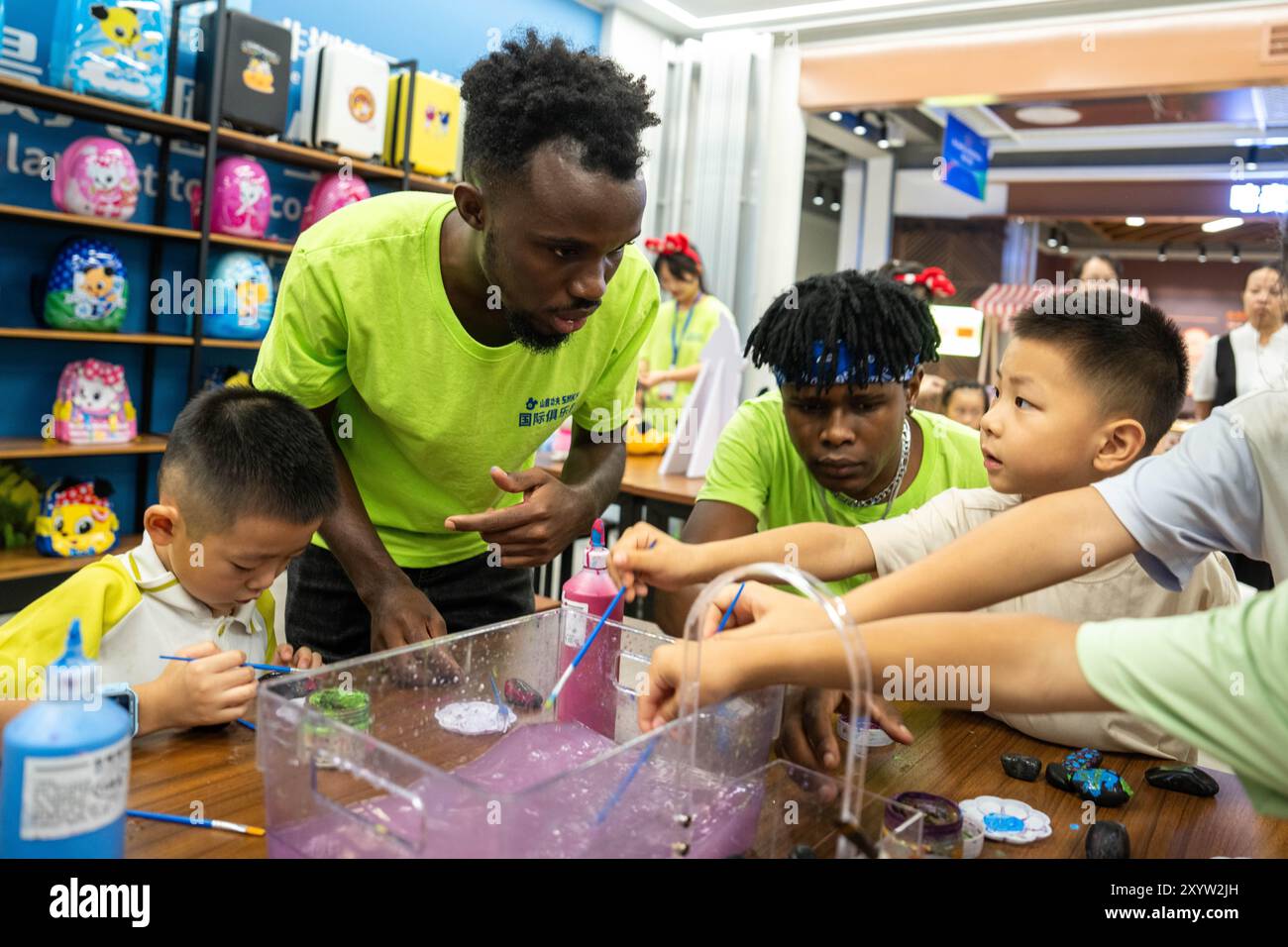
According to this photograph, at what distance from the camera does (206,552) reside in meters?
1.44

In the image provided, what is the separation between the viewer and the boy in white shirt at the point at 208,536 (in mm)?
1395

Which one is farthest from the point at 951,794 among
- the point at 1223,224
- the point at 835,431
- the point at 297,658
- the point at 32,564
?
the point at 1223,224

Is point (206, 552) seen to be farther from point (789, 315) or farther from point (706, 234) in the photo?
point (706, 234)

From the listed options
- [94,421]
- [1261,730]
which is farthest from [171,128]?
[1261,730]

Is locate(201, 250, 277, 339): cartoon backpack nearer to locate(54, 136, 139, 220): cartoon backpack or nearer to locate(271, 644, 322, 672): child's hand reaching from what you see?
locate(54, 136, 139, 220): cartoon backpack

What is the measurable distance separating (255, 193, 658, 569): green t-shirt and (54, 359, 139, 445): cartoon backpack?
10.0 ft

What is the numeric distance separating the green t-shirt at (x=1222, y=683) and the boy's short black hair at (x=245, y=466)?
1.06 meters

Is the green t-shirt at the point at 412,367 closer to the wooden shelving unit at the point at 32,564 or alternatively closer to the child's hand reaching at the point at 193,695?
the child's hand reaching at the point at 193,695

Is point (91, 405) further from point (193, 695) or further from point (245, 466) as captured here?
point (193, 695)

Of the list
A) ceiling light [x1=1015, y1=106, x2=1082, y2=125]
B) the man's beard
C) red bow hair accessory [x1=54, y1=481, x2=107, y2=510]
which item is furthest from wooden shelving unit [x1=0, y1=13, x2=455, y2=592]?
ceiling light [x1=1015, y1=106, x2=1082, y2=125]

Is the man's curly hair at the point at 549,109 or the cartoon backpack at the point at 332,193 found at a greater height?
the cartoon backpack at the point at 332,193

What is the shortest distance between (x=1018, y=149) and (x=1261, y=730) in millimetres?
10658

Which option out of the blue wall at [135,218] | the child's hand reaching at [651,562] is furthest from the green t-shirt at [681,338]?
the child's hand reaching at [651,562]

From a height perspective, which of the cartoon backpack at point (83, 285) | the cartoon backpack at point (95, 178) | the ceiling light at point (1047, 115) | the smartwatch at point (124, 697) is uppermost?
the ceiling light at point (1047, 115)
